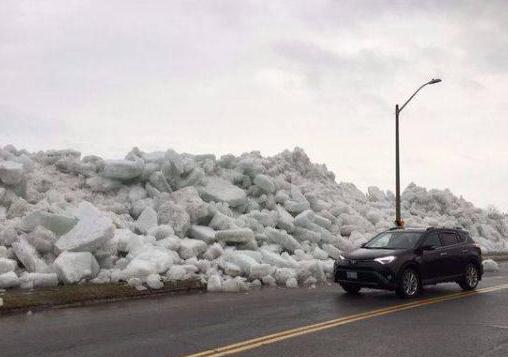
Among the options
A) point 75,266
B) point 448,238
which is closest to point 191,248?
point 75,266

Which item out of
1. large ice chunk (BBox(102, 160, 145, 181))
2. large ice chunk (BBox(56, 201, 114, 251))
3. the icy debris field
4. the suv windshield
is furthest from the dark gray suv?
large ice chunk (BBox(102, 160, 145, 181))

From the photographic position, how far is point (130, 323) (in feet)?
33.2

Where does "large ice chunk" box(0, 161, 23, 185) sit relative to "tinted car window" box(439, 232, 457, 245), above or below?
above

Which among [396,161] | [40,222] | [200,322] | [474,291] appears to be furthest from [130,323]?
[396,161]

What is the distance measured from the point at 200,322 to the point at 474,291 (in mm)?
8383

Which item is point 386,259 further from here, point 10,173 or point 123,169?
point 10,173

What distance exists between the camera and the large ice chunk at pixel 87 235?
15.4m

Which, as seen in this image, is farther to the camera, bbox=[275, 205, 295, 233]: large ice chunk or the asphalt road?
bbox=[275, 205, 295, 233]: large ice chunk

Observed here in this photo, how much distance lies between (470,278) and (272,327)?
325 inches

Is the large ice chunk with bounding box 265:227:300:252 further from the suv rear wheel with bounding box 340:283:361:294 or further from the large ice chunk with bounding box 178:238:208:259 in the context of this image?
the suv rear wheel with bounding box 340:283:361:294

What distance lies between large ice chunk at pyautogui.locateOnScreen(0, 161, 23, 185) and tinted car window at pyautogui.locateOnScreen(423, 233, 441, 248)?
41.3ft

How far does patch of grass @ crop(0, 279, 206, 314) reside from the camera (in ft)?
38.9

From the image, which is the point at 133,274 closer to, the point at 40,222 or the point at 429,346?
the point at 40,222

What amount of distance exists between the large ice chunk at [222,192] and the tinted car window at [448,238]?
9350mm
